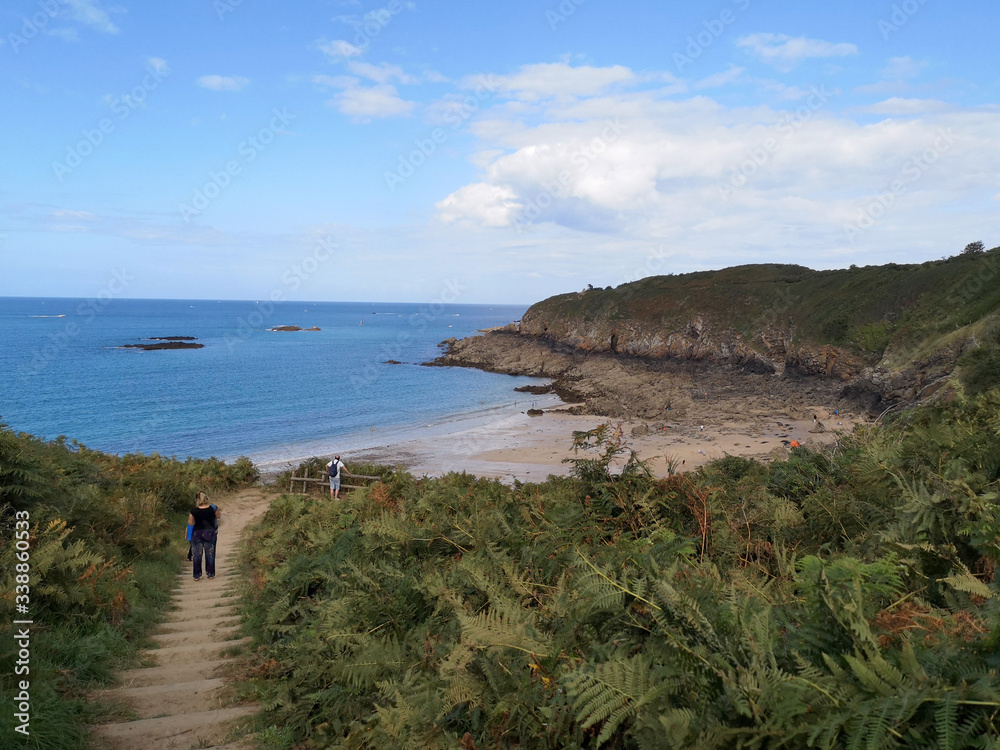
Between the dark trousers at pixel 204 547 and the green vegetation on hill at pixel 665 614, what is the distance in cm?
235

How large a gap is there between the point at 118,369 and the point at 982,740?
286ft

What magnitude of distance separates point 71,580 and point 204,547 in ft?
13.5

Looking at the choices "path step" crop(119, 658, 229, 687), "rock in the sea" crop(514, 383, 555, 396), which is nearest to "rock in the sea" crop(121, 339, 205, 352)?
"rock in the sea" crop(514, 383, 555, 396)

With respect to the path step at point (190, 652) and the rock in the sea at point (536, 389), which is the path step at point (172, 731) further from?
the rock in the sea at point (536, 389)

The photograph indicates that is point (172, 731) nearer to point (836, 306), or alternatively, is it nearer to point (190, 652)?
point (190, 652)

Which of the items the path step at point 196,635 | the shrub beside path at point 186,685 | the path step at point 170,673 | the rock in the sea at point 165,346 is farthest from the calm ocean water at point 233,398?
the path step at point 170,673

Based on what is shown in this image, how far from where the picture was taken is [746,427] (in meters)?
39.8

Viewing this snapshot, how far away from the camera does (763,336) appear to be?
59438mm

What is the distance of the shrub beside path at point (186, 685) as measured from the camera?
4.72m

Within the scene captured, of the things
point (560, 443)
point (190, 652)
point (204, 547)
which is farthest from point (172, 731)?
point (560, 443)

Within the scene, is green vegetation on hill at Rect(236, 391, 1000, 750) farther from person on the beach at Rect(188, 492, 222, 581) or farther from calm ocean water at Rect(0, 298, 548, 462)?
calm ocean water at Rect(0, 298, 548, 462)

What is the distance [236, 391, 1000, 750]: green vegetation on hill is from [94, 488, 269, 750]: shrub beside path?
16.0 inches

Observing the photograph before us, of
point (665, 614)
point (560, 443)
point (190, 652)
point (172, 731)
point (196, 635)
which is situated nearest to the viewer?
point (665, 614)

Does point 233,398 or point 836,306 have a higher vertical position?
point 836,306
